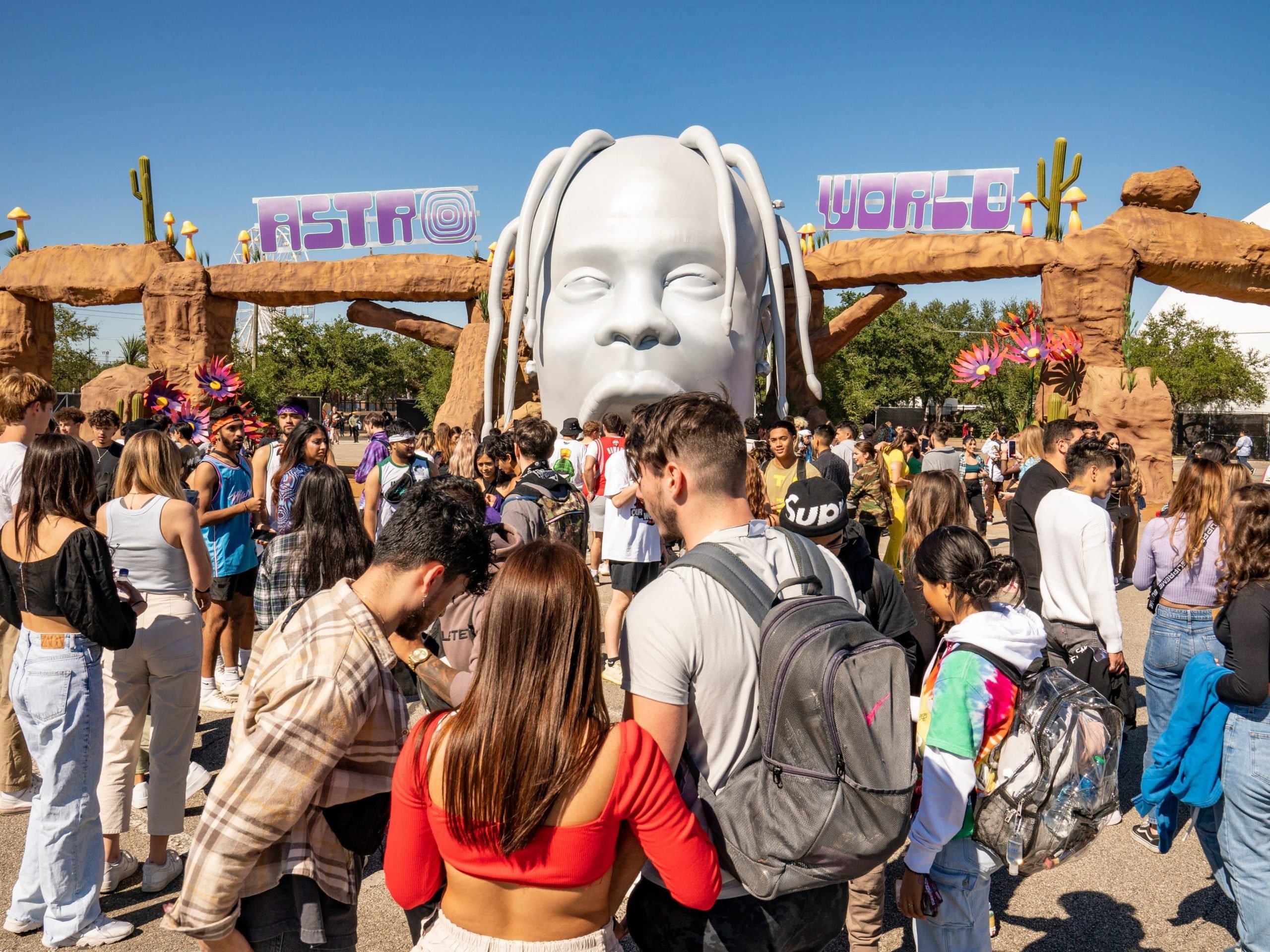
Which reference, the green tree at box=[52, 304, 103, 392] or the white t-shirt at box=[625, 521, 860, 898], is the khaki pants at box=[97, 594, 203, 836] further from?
the green tree at box=[52, 304, 103, 392]

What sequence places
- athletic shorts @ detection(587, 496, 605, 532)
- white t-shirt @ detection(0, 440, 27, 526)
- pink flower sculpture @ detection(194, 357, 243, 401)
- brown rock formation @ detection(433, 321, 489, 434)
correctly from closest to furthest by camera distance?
1. white t-shirt @ detection(0, 440, 27, 526)
2. athletic shorts @ detection(587, 496, 605, 532)
3. pink flower sculpture @ detection(194, 357, 243, 401)
4. brown rock formation @ detection(433, 321, 489, 434)

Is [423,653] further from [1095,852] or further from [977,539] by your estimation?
[1095,852]

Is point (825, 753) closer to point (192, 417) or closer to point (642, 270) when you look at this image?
point (192, 417)

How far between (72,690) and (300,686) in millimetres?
1678

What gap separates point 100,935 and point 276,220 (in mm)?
18341

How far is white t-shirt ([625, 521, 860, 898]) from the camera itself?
158 cm

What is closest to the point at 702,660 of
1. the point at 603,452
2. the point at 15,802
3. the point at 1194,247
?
the point at 15,802

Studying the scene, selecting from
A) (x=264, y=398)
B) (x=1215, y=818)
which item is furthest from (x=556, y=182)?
(x=264, y=398)

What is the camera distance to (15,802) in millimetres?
3652

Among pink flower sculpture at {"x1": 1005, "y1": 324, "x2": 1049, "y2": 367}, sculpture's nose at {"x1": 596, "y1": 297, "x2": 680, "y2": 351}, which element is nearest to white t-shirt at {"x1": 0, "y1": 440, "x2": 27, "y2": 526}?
sculpture's nose at {"x1": 596, "y1": 297, "x2": 680, "y2": 351}

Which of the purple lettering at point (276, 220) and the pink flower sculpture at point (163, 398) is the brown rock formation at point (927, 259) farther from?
the purple lettering at point (276, 220)

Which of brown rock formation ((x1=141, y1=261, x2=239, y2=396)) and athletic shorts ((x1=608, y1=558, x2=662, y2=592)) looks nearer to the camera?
athletic shorts ((x1=608, y1=558, x2=662, y2=592))

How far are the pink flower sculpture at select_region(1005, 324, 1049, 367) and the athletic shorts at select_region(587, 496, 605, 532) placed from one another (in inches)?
302

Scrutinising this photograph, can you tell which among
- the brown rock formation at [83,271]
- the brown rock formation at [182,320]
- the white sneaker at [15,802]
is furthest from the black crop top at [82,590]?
the brown rock formation at [83,271]
